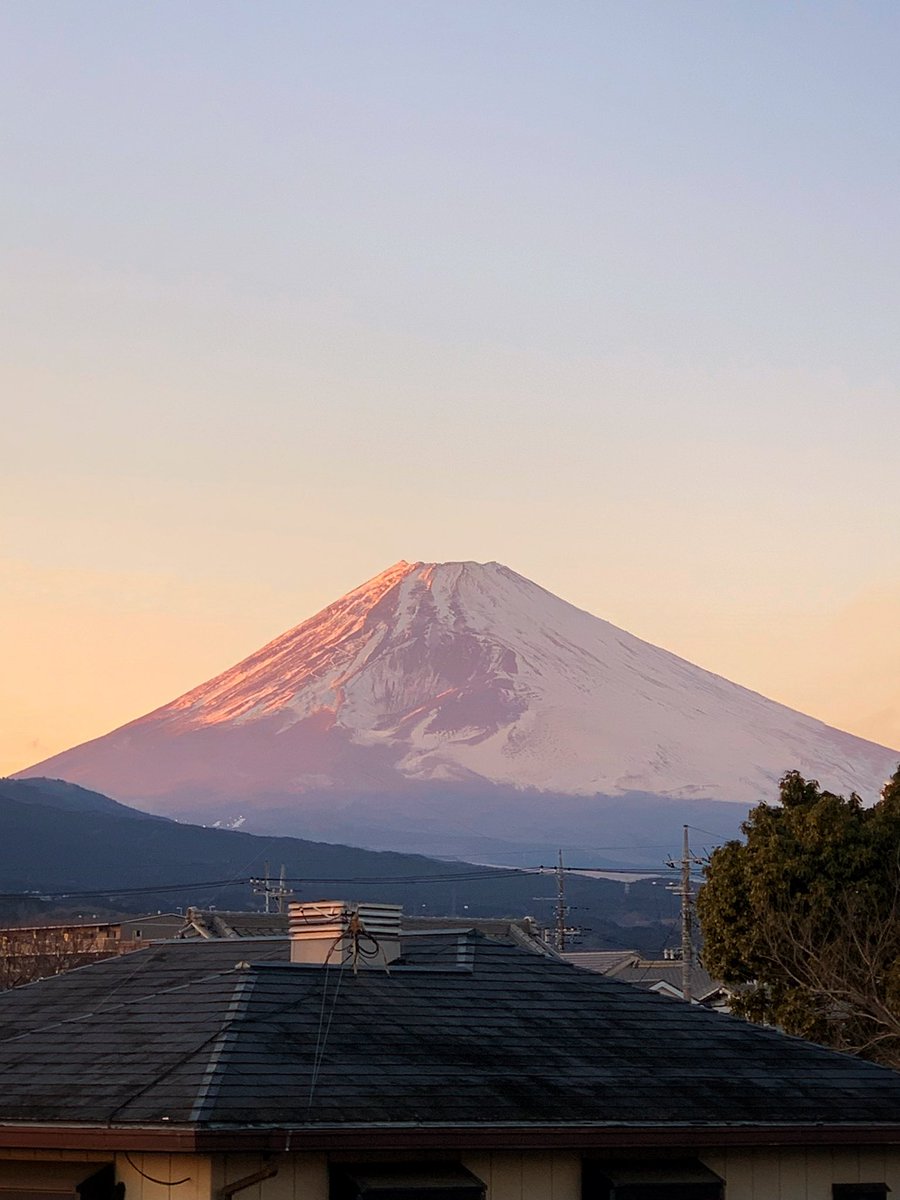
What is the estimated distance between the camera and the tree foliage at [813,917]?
124 ft

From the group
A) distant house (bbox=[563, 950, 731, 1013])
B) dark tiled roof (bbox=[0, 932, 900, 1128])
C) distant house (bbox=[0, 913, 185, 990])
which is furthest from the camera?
distant house (bbox=[563, 950, 731, 1013])

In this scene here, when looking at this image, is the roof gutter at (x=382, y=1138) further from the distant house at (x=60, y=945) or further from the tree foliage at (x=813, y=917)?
the distant house at (x=60, y=945)

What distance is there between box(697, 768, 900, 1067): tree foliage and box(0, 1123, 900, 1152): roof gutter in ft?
50.6

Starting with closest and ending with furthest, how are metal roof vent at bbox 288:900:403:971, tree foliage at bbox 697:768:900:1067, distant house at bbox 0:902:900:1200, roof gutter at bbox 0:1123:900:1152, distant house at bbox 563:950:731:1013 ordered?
roof gutter at bbox 0:1123:900:1152 → distant house at bbox 0:902:900:1200 → metal roof vent at bbox 288:900:403:971 → tree foliage at bbox 697:768:900:1067 → distant house at bbox 563:950:731:1013

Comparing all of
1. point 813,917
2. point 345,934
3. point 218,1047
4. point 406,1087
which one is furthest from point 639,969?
point 218,1047

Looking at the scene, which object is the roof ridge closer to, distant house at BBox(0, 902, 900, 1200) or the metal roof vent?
distant house at BBox(0, 902, 900, 1200)

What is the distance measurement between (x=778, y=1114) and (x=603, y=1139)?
257 centimetres

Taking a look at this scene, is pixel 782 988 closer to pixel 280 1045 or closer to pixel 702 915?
pixel 702 915

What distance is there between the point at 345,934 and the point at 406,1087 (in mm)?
4204

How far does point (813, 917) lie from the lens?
1551 inches

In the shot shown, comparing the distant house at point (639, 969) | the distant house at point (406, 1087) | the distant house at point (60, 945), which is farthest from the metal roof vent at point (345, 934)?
the distant house at point (639, 969)

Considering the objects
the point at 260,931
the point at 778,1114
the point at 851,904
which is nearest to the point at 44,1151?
the point at 778,1114

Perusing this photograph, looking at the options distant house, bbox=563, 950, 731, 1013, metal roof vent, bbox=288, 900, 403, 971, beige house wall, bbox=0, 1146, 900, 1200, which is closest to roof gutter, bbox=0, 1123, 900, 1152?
beige house wall, bbox=0, 1146, 900, 1200

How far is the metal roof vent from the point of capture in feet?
79.5
